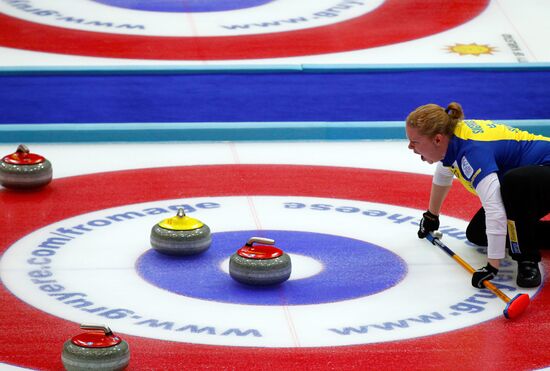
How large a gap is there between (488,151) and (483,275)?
51 cm

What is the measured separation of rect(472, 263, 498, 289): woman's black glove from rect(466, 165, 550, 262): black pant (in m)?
0.16

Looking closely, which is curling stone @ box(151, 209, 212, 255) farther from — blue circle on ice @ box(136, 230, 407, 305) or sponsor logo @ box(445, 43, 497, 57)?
sponsor logo @ box(445, 43, 497, 57)

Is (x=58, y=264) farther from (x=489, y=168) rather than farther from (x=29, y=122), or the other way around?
(x=29, y=122)

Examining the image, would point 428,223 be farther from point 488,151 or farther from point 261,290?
point 261,290

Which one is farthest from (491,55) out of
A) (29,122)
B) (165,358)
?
(165,358)

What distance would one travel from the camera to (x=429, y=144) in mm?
4754

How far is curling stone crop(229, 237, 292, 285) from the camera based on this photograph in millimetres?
4566

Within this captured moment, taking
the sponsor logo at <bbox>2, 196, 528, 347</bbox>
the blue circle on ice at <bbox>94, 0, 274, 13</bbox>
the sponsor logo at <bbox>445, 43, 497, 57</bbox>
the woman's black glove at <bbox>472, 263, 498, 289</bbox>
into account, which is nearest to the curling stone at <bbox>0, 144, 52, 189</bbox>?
the sponsor logo at <bbox>2, 196, 528, 347</bbox>

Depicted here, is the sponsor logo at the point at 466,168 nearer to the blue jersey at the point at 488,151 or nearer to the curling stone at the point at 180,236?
the blue jersey at the point at 488,151

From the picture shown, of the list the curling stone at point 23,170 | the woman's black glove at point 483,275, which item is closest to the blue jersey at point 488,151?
the woman's black glove at point 483,275

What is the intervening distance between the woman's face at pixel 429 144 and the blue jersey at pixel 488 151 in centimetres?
3

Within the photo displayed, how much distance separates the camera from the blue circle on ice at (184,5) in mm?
10420

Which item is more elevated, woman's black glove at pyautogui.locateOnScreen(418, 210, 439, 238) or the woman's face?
the woman's face

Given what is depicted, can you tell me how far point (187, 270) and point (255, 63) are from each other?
4013mm
